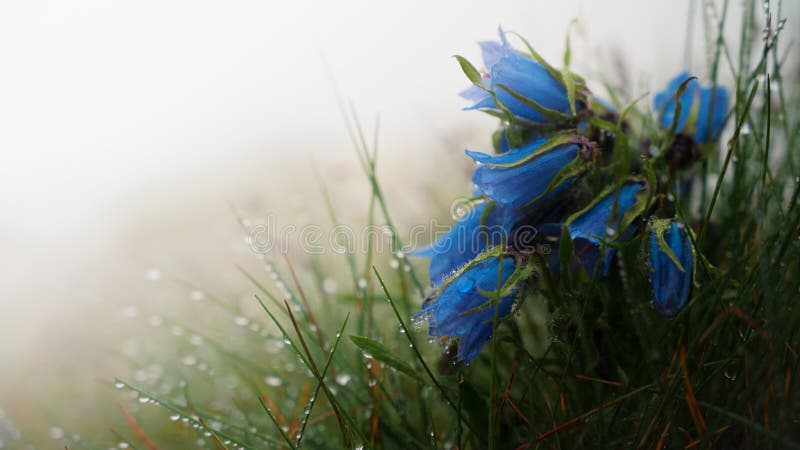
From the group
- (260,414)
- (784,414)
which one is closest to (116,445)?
(260,414)

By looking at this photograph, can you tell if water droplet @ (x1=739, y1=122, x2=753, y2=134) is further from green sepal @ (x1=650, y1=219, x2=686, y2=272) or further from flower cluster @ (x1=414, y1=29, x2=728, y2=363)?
Result: green sepal @ (x1=650, y1=219, x2=686, y2=272)

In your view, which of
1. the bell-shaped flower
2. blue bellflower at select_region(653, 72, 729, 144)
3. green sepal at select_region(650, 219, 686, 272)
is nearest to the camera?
green sepal at select_region(650, 219, 686, 272)

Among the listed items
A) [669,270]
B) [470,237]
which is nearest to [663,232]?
[669,270]

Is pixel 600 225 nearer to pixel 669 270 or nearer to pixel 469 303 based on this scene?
pixel 669 270

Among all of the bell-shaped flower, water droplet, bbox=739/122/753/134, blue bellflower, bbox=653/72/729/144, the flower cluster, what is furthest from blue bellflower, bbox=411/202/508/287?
water droplet, bbox=739/122/753/134

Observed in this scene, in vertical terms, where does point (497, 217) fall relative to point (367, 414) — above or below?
above

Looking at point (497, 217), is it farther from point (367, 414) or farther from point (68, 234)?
point (68, 234)

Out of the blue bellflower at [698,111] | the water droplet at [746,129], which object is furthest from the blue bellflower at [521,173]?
the water droplet at [746,129]
